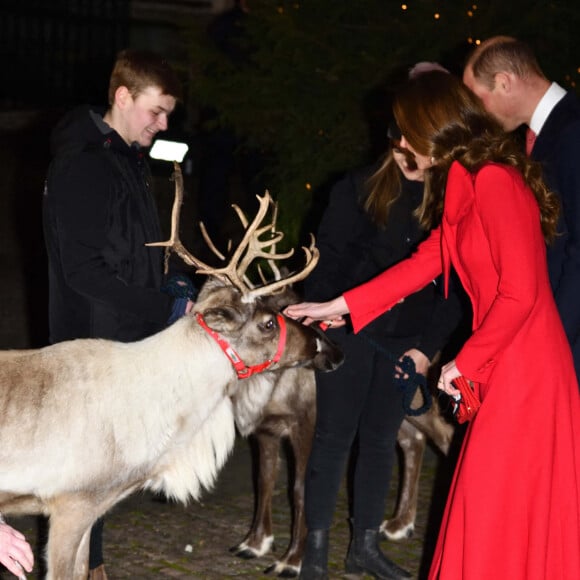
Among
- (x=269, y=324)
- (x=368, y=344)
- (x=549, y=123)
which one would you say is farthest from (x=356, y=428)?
(x=549, y=123)

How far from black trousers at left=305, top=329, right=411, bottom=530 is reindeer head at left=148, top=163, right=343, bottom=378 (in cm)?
24

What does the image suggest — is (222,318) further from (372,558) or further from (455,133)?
(372,558)

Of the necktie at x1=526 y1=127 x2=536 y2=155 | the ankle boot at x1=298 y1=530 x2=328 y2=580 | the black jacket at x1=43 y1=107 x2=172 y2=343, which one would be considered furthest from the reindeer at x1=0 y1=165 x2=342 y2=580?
the necktie at x1=526 y1=127 x2=536 y2=155

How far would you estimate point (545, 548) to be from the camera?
3789 mm

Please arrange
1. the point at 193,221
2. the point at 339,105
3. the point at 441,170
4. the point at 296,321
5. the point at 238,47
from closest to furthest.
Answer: the point at 441,170
the point at 296,321
the point at 339,105
the point at 238,47
the point at 193,221

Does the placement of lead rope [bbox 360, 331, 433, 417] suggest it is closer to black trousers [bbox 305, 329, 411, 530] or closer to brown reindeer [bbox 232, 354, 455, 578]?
black trousers [bbox 305, 329, 411, 530]

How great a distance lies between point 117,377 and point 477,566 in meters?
1.68

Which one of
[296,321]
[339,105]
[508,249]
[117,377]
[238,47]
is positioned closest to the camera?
[508,249]

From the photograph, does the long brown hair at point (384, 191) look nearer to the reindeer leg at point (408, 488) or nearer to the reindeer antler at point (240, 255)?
the reindeer antler at point (240, 255)

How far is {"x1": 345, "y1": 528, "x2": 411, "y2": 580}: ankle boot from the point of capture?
17.9 feet

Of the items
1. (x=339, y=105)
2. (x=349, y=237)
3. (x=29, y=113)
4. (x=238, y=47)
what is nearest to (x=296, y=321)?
(x=349, y=237)

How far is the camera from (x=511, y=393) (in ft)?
12.5

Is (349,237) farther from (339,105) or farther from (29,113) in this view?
(29,113)

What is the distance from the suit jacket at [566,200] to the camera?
163 inches
